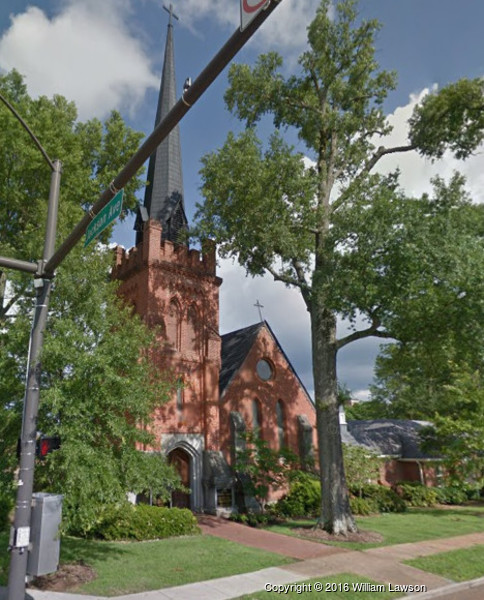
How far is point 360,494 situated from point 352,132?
17737mm

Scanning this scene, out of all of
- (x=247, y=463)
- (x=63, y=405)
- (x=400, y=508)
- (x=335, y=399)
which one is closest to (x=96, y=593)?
(x=63, y=405)

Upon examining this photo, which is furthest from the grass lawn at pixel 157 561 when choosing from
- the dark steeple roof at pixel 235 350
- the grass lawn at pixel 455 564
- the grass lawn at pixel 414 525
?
the dark steeple roof at pixel 235 350

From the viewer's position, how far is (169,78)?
29.3 m

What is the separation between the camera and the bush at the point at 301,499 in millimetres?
21469

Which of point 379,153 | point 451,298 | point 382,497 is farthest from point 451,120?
point 382,497

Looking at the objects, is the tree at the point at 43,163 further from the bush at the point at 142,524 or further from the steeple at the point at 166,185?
the bush at the point at 142,524

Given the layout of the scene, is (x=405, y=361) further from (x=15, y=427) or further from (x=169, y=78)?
(x=169, y=78)

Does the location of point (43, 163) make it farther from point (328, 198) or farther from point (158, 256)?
point (328, 198)

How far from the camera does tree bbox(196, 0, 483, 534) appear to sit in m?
15.8

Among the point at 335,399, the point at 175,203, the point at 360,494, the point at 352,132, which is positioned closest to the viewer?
the point at 335,399

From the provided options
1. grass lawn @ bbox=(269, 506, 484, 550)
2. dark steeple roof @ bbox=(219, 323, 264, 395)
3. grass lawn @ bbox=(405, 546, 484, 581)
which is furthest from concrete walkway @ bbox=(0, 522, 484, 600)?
dark steeple roof @ bbox=(219, 323, 264, 395)

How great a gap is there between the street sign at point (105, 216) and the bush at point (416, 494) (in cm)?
2596

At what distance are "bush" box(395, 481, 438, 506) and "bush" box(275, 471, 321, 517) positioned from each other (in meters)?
7.52

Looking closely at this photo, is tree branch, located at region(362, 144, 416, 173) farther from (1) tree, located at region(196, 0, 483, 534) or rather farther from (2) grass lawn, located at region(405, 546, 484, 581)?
(2) grass lawn, located at region(405, 546, 484, 581)
